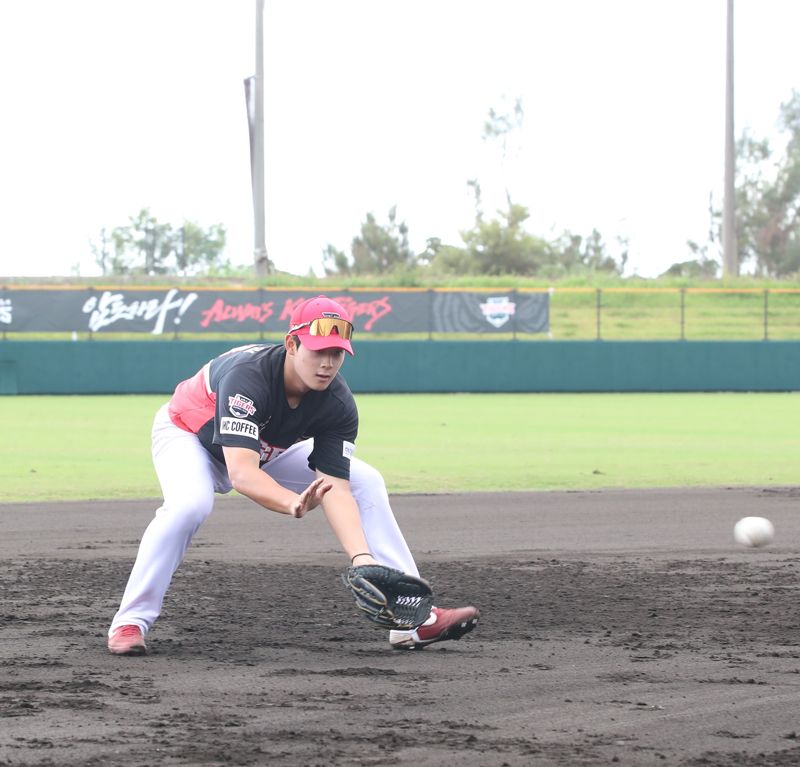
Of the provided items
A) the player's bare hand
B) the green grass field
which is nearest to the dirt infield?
the player's bare hand

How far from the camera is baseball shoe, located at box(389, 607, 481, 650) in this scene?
17.8ft

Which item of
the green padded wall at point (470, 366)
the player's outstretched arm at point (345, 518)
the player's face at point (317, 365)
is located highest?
the player's face at point (317, 365)

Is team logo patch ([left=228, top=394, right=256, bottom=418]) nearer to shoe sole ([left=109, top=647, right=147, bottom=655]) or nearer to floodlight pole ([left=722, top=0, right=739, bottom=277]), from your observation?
shoe sole ([left=109, top=647, right=147, bottom=655])

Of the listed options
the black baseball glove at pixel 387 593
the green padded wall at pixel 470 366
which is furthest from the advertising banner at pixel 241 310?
the black baseball glove at pixel 387 593

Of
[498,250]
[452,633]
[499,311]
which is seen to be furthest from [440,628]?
[498,250]

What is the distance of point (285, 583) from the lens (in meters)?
7.18

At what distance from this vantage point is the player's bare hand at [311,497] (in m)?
4.61

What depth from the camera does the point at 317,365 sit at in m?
5.10

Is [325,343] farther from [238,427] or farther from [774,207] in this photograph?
[774,207]

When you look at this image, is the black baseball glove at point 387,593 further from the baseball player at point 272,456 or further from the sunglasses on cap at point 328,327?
the sunglasses on cap at point 328,327

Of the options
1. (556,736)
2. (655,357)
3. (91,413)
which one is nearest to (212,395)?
(556,736)

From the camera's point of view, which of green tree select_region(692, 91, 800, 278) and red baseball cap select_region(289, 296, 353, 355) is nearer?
red baseball cap select_region(289, 296, 353, 355)

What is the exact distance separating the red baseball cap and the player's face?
34 mm

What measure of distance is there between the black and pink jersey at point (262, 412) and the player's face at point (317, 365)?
172 millimetres
